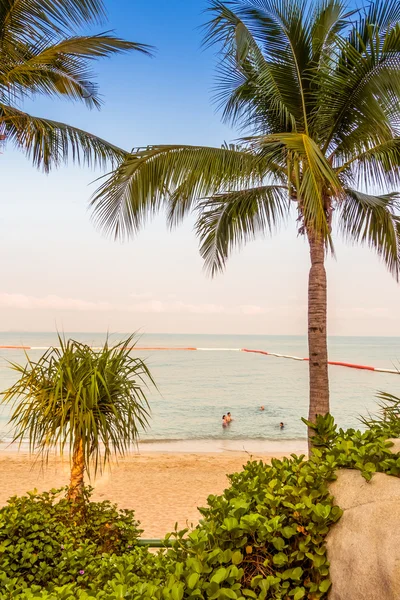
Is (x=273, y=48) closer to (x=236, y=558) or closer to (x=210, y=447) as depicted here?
(x=236, y=558)

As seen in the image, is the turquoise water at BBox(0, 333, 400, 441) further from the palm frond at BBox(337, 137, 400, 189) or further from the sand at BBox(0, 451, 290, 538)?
the sand at BBox(0, 451, 290, 538)

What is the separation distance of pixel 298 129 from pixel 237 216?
4.97 ft

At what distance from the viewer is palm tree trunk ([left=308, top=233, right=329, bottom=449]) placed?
18.0ft

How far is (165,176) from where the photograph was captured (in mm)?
5523

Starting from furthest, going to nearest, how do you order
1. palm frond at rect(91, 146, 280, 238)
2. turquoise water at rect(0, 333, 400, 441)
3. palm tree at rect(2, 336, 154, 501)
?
turquoise water at rect(0, 333, 400, 441), palm frond at rect(91, 146, 280, 238), palm tree at rect(2, 336, 154, 501)

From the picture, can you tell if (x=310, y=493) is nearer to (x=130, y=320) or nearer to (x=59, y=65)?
(x=59, y=65)

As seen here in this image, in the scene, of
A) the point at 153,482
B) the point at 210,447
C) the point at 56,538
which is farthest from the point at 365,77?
the point at 210,447

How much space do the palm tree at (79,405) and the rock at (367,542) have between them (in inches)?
99.2

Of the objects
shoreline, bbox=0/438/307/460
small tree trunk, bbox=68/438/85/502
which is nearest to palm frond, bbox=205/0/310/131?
small tree trunk, bbox=68/438/85/502

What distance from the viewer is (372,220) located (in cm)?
693

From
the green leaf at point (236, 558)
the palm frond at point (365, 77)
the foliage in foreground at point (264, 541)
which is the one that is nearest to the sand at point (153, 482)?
the foliage in foreground at point (264, 541)

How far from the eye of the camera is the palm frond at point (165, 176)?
17.9ft

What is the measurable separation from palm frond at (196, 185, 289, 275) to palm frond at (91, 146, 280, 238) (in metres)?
0.82

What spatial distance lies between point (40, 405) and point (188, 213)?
378 centimetres
